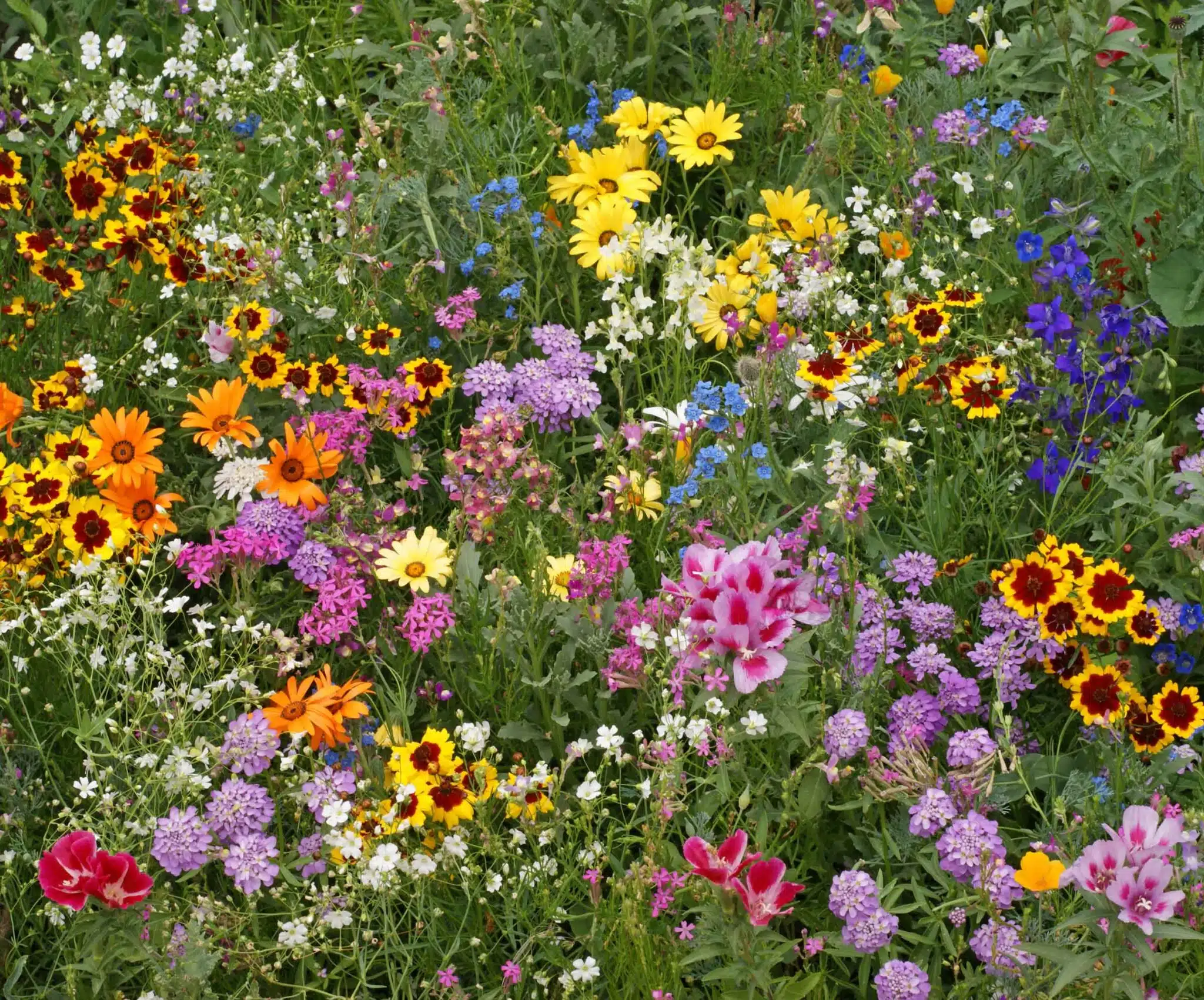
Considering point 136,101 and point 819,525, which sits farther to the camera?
point 136,101

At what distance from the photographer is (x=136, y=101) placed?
13.2 feet

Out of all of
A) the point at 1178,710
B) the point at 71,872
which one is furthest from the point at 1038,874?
the point at 71,872

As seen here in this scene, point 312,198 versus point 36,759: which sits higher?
point 312,198

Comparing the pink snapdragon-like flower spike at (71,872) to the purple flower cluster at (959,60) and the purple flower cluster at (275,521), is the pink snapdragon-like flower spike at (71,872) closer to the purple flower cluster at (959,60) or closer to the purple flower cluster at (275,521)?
the purple flower cluster at (275,521)

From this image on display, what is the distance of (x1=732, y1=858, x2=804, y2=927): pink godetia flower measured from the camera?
2.05 meters

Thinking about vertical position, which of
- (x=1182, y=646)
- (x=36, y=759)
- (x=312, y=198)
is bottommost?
(x=1182, y=646)

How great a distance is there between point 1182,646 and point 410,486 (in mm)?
1735

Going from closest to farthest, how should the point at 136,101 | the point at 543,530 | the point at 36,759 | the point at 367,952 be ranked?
the point at 367,952, the point at 36,759, the point at 543,530, the point at 136,101

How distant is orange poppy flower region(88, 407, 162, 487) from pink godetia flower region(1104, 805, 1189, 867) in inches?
82.5

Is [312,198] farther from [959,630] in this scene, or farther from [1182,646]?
[1182,646]

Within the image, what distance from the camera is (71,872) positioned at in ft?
6.88

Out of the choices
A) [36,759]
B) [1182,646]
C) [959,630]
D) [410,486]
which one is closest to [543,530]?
[410,486]

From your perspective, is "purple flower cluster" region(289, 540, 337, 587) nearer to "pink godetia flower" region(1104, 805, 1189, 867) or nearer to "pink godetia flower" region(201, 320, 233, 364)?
"pink godetia flower" region(201, 320, 233, 364)

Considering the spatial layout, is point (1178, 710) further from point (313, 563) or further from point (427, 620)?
point (313, 563)
